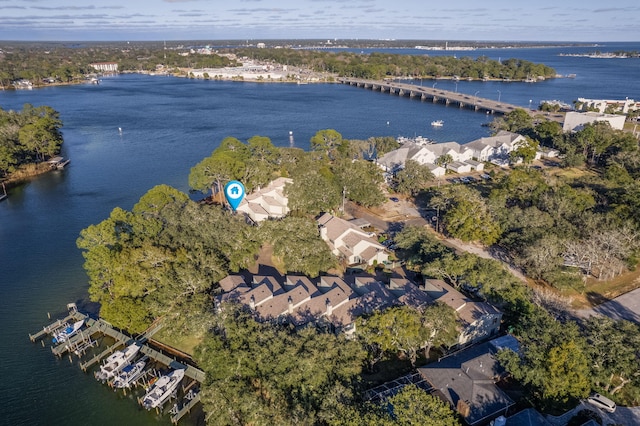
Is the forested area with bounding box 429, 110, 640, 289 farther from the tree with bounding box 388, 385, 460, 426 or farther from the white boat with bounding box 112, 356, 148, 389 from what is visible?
the white boat with bounding box 112, 356, 148, 389

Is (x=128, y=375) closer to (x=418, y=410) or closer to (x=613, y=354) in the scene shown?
(x=418, y=410)

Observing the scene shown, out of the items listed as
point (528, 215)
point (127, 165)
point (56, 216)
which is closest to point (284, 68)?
point (127, 165)

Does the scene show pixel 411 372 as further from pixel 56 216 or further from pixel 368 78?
pixel 368 78

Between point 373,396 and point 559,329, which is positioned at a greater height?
point 559,329

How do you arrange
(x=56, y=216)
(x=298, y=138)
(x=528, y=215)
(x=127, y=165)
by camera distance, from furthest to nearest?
(x=298, y=138) → (x=127, y=165) → (x=56, y=216) → (x=528, y=215)

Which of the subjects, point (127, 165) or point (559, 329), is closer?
point (559, 329)
